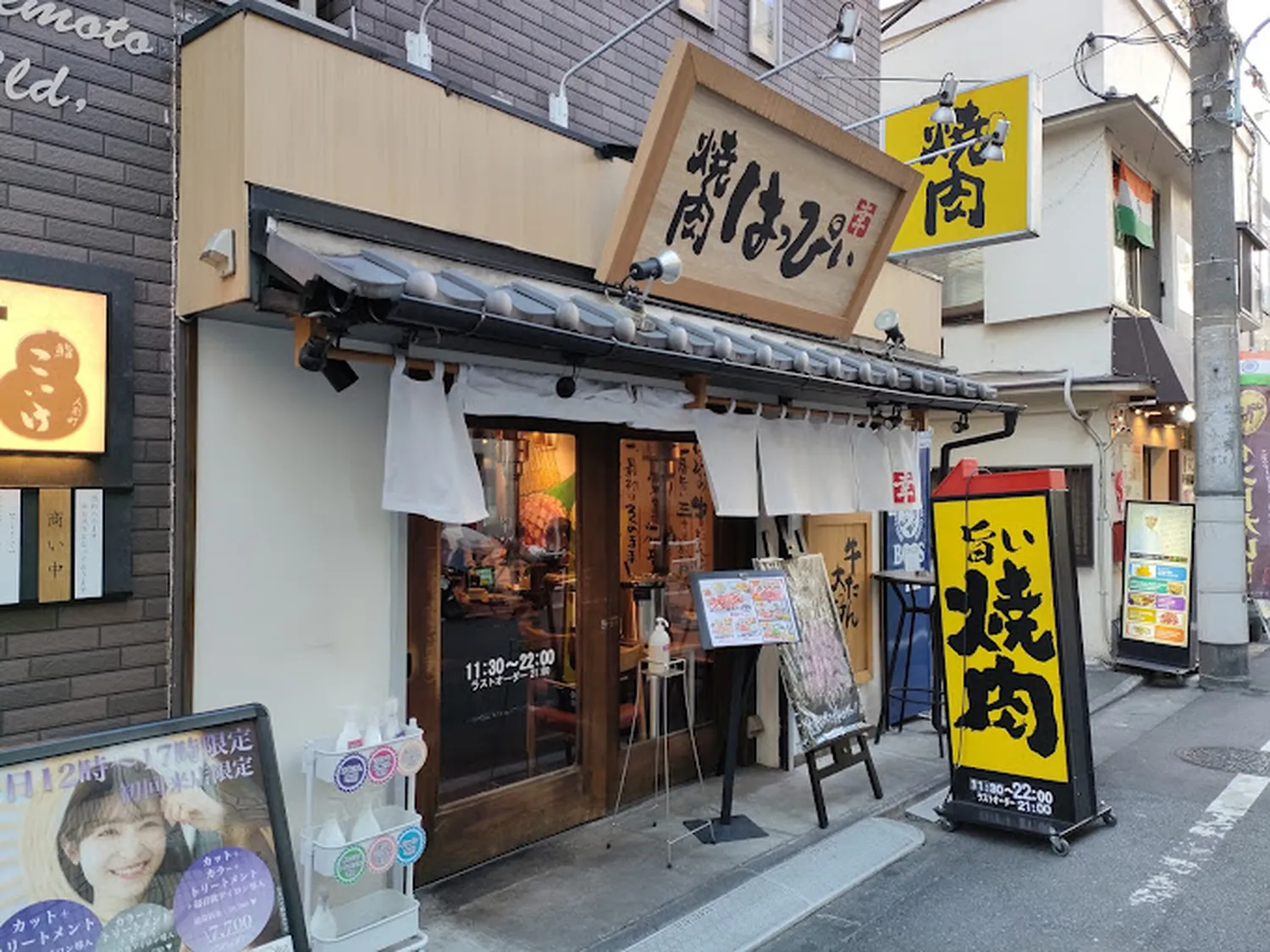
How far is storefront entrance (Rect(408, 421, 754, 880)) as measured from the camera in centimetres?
559

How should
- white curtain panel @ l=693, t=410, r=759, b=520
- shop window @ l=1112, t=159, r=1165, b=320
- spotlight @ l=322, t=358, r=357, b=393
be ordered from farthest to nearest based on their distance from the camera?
shop window @ l=1112, t=159, r=1165, b=320 → white curtain panel @ l=693, t=410, r=759, b=520 → spotlight @ l=322, t=358, r=357, b=393

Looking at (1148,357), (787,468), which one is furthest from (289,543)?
(1148,357)

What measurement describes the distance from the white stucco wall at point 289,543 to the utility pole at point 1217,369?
1091cm

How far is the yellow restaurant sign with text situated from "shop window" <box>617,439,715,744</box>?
355cm

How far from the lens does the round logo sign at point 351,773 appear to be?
170 inches

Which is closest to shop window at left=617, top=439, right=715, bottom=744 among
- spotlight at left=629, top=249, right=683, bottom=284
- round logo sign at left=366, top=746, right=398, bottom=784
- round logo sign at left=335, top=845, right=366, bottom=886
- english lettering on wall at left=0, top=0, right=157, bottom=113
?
spotlight at left=629, top=249, right=683, bottom=284

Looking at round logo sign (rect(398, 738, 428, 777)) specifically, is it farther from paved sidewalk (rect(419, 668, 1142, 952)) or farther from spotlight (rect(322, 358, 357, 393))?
spotlight (rect(322, 358, 357, 393))

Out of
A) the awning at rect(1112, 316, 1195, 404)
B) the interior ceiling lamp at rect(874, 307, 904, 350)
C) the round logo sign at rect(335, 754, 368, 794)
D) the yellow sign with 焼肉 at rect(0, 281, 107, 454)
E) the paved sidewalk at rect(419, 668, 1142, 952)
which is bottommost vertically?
the paved sidewalk at rect(419, 668, 1142, 952)

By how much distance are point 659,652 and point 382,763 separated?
272 cm

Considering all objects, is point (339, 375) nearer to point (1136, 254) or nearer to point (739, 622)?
point (739, 622)

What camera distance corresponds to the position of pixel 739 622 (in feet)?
20.4

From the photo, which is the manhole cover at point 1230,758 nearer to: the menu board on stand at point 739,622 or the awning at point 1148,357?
the menu board on stand at point 739,622

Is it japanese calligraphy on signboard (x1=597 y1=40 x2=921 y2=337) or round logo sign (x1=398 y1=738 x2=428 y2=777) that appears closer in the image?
round logo sign (x1=398 y1=738 x2=428 y2=777)

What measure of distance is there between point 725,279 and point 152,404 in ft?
12.6
